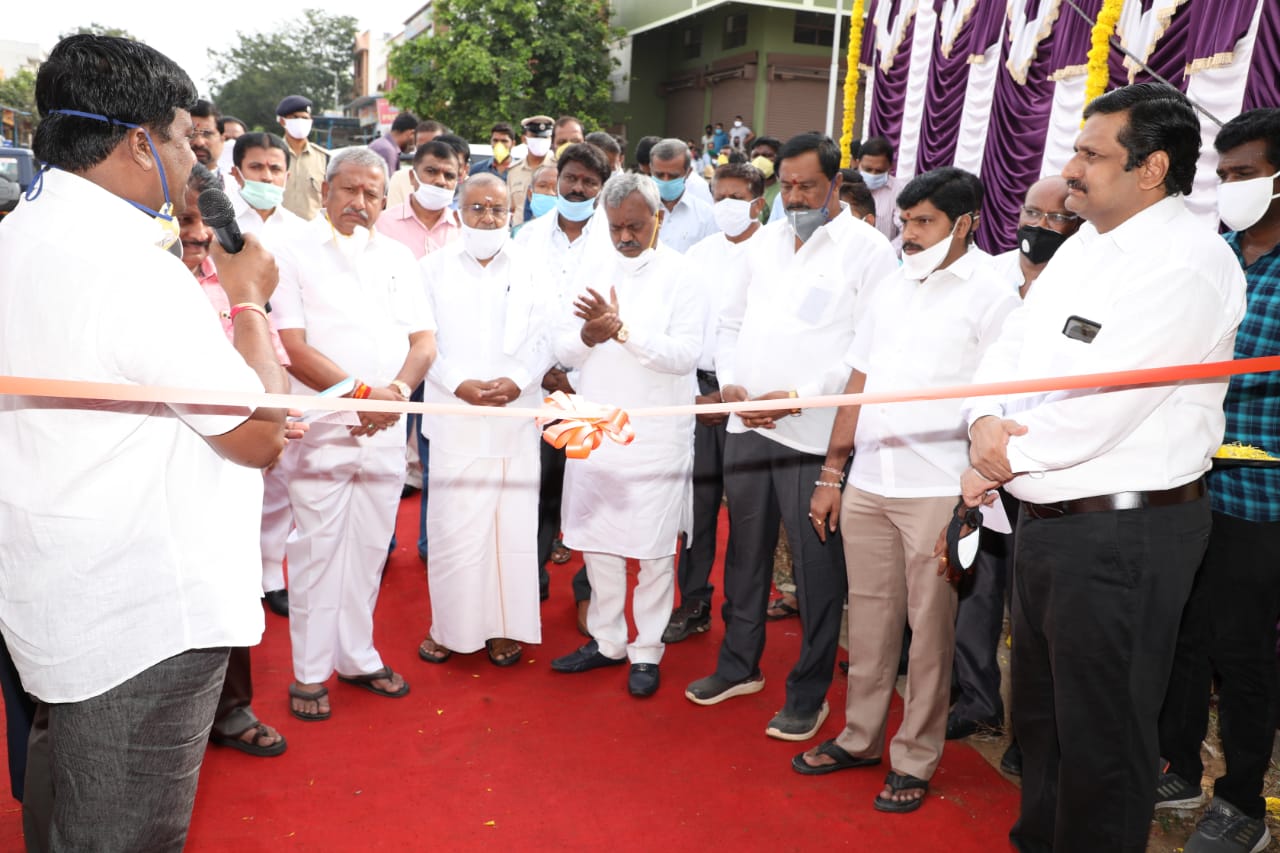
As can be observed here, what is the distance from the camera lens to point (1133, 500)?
2.05 meters

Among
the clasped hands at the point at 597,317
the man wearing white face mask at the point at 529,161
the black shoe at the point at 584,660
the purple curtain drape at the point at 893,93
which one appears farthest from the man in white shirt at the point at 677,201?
the purple curtain drape at the point at 893,93

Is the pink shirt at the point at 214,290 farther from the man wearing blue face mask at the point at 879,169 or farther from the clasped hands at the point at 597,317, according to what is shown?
the man wearing blue face mask at the point at 879,169

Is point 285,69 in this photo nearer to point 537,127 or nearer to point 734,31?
point 734,31

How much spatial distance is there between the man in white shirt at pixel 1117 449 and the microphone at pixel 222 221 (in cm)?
180

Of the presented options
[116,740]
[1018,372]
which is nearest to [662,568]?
[1018,372]

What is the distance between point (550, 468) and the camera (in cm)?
445

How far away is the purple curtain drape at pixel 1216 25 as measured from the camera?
4703 millimetres

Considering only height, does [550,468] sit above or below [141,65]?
below

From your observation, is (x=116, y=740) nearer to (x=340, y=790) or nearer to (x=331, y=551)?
(x=340, y=790)

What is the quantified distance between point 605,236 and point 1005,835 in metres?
2.54

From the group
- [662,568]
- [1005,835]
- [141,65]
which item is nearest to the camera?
[141,65]

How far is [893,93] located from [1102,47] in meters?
3.14

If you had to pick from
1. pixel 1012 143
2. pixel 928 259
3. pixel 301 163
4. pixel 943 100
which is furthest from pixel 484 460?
pixel 943 100

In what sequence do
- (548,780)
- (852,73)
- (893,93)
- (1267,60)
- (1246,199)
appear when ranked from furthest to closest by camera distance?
(852,73) < (893,93) < (1267,60) < (548,780) < (1246,199)
